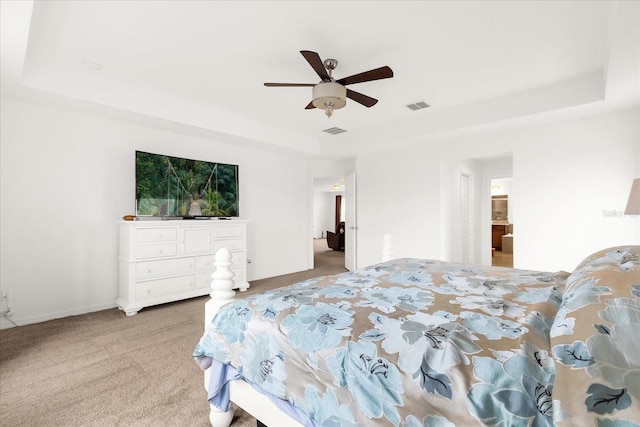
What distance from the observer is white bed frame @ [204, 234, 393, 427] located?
133 centimetres

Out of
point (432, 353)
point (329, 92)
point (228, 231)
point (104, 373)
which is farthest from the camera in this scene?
point (228, 231)

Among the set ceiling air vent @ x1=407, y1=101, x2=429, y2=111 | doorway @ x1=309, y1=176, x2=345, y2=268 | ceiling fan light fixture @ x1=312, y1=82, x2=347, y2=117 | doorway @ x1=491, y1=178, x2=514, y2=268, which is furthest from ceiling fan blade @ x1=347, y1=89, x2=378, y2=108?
doorway @ x1=309, y1=176, x2=345, y2=268

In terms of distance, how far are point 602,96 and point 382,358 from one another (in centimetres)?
385

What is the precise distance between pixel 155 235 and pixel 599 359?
12.9 ft

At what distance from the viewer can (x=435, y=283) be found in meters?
1.85

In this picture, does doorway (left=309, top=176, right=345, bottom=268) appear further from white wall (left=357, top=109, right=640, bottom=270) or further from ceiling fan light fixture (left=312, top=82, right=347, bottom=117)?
ceiling fan light fixture (left=312, top=82, right=347, bottom=117)

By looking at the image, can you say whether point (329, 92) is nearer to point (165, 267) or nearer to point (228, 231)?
point (228, 231)

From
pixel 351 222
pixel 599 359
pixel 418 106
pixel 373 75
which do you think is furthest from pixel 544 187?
pixel 599 359

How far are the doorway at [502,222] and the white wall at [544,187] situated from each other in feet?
13.1

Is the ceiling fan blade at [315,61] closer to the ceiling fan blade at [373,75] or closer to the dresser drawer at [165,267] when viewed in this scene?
the ceiling fan blade at [373,75]

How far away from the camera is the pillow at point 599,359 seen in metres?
0.68

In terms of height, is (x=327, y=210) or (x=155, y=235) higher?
(x=327, y=210)

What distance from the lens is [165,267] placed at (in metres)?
3.79

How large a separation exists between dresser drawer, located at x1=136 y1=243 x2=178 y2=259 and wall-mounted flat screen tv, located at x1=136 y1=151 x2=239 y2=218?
456mm
